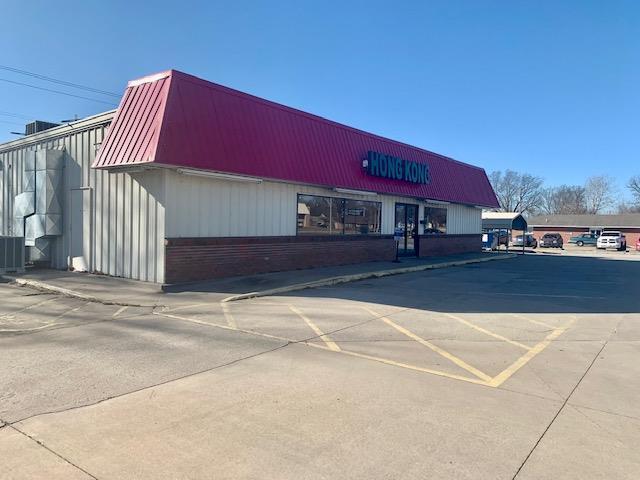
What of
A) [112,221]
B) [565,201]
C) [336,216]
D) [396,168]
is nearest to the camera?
[112,221]

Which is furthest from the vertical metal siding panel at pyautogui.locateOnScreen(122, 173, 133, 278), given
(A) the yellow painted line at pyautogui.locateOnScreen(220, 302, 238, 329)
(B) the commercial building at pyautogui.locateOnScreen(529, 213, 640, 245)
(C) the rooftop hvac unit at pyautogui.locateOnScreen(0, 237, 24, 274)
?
(B) the commercial building at pyautogui.locateOnScreen(529, 213, 640, 245)

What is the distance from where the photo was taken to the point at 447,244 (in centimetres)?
2677

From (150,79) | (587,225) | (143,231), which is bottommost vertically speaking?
(143,231)

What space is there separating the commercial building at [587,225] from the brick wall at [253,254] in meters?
56.7

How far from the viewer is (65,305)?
32.3ft

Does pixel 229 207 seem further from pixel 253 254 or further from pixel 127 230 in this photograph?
pixel 127 230

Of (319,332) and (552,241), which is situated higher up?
(552,241)

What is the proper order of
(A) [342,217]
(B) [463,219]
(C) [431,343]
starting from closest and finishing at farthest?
(C) [431,343]
(A) [342,217]
(B) [463,219]

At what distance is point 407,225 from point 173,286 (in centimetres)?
1416

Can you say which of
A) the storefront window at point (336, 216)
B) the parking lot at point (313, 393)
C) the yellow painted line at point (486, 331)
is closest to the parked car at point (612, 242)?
the storefront window at point (336, 216)

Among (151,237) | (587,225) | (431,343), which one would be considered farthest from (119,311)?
(587,225)

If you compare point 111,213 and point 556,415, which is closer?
point 556,415

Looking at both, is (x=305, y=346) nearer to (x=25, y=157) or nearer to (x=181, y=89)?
(x=181, y=89)

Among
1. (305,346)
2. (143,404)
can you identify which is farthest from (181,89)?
(143,404)
